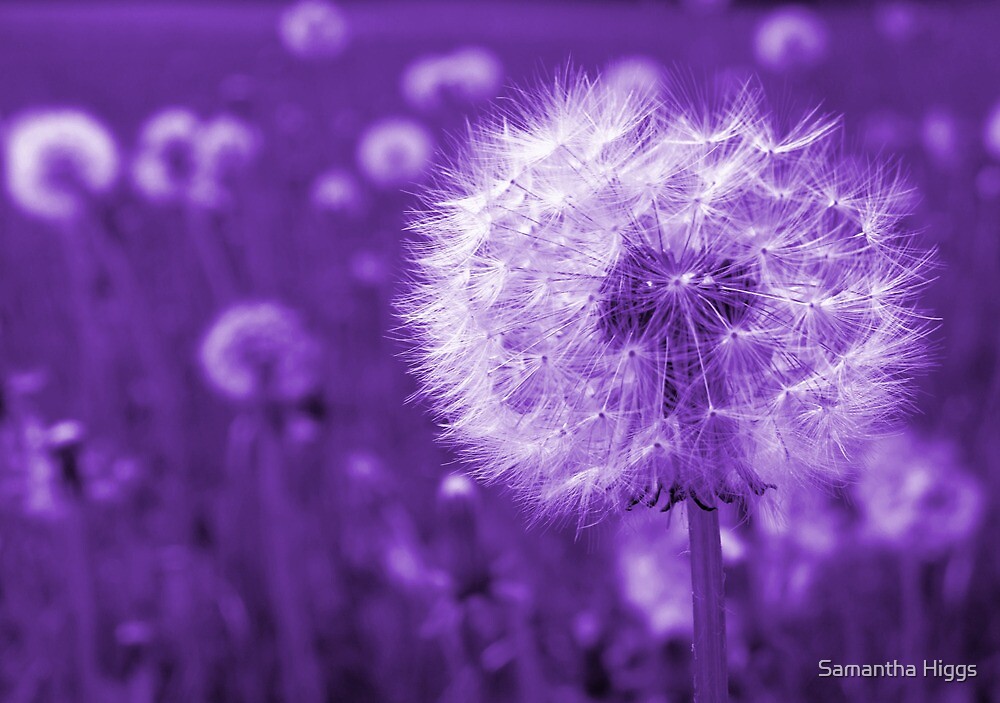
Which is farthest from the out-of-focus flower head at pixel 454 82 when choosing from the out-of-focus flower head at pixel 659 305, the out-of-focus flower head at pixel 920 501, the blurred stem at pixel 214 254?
the out-of-focus flower head at pixel 659 305

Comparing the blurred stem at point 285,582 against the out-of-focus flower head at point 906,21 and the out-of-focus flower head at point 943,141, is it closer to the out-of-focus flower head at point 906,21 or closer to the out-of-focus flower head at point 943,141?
the out-of-focus flower head at point 943,141

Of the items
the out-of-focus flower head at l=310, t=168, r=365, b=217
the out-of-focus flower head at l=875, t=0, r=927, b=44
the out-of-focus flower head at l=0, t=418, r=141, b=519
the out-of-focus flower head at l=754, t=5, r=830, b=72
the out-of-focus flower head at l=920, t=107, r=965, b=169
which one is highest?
the out-of-focus flower head at l=875, t=0, r=927, b=44

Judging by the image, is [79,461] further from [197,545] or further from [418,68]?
[418,68]

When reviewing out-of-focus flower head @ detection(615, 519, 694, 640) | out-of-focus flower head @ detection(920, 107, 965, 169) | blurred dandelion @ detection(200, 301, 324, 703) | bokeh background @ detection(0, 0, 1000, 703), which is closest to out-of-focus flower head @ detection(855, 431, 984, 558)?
bokeh background @ detection(0, 0, 1000, 703)

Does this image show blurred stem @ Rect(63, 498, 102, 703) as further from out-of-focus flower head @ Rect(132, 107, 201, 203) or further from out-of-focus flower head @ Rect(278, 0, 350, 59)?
out-of-focus flower head @ Rect(278, 0, 350, 59)

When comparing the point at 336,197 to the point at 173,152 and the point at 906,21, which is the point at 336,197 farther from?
the point at 906,21

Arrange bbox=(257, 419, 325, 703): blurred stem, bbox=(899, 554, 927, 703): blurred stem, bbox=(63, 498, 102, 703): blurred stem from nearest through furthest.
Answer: bbox=(63, 498, 102, 703): blurred stem, bbox=(899, 554, 927, 703): blurred stem, bbox=(257, 419, 325, 703): blurred stem
